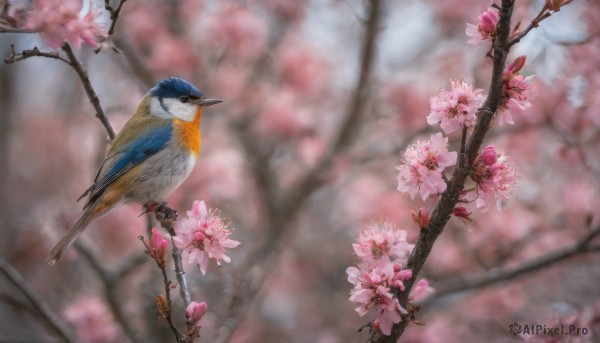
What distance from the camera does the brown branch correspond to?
1.87 metres

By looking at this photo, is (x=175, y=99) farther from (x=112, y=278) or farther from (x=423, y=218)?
(x=423, y=218)

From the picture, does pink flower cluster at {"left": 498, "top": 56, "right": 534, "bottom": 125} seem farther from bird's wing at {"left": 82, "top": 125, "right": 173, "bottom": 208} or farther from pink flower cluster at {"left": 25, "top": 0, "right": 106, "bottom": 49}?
bird's wing at {"left": 82, "top": 125, "right": 173, "bottom": 208}

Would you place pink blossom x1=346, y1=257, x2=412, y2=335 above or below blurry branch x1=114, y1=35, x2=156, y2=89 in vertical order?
below

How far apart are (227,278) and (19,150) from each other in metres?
5.23

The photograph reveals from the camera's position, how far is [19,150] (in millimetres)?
8367

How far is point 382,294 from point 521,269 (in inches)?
72.8

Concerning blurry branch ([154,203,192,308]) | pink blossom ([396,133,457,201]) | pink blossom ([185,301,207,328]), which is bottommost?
pink blossom ([185,301,207,328])

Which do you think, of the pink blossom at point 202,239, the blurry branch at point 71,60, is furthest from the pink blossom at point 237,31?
the pink blossom at point 202,239

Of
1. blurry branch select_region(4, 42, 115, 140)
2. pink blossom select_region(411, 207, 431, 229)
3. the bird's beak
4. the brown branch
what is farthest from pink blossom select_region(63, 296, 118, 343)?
pink blossom select_region(411, 207, 431, 229)

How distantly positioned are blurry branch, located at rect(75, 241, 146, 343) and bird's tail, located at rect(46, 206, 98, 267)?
0.91m

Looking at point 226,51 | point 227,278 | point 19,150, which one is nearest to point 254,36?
point 226,51

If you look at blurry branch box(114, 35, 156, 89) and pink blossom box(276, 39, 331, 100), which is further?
pink blossom box(276, 39, 331, 100)

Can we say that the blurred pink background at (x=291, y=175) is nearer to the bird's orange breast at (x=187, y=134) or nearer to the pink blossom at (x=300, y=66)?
the pink blossom at (x=300, y=66)

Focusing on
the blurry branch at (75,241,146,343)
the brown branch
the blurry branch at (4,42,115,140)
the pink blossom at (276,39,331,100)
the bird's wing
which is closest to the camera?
the brown branch
